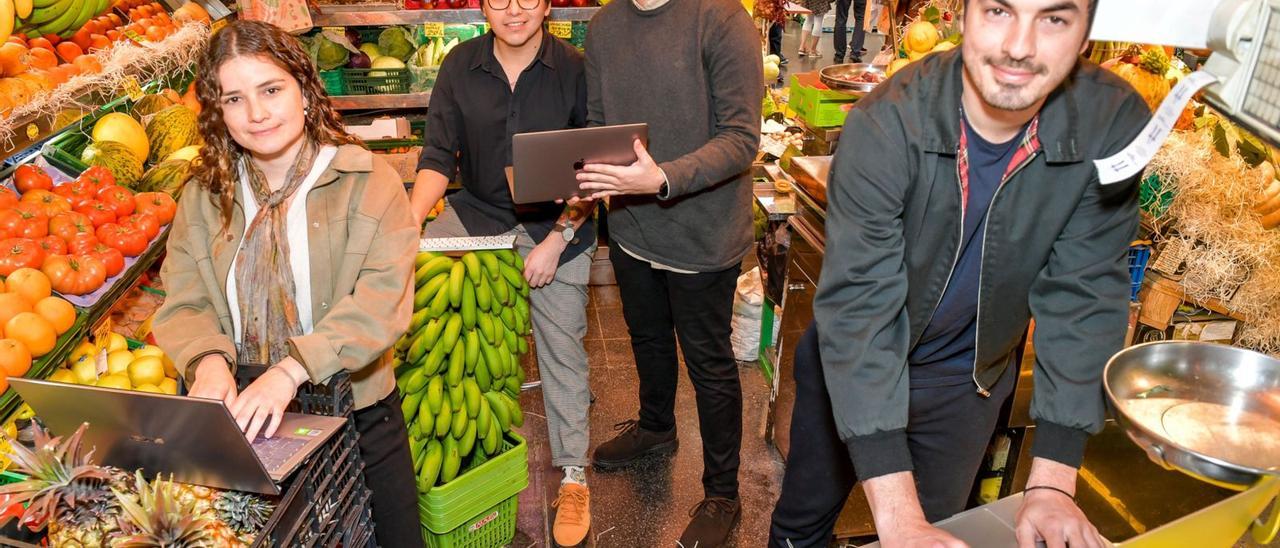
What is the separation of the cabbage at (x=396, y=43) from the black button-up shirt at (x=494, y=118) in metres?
2.46

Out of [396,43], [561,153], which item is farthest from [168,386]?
[396,43]

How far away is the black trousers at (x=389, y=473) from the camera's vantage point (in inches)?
95.0

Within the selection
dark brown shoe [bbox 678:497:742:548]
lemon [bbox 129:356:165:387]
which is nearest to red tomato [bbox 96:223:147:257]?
lemon [bbox 129:356:165:387]

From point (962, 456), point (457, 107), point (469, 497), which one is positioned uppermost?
point (457, 107)

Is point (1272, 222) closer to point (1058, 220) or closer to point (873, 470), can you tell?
point (1058, 220)

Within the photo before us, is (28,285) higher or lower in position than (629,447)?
higher

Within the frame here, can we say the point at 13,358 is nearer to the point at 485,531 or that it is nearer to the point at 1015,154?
the point at 485,531

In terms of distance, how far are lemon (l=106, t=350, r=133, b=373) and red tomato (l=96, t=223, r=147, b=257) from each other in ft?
1.05

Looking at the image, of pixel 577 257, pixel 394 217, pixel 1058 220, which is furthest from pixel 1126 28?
pixel 577 257

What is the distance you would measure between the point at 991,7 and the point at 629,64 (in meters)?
1.50

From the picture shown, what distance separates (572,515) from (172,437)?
1.87 m

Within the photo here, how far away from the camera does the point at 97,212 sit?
297 cm

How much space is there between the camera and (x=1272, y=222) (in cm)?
271

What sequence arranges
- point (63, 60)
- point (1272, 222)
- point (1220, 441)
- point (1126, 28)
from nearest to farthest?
point (1126, 28) < point (1220, 441) < point (1272, 222) < point (63, 60)
